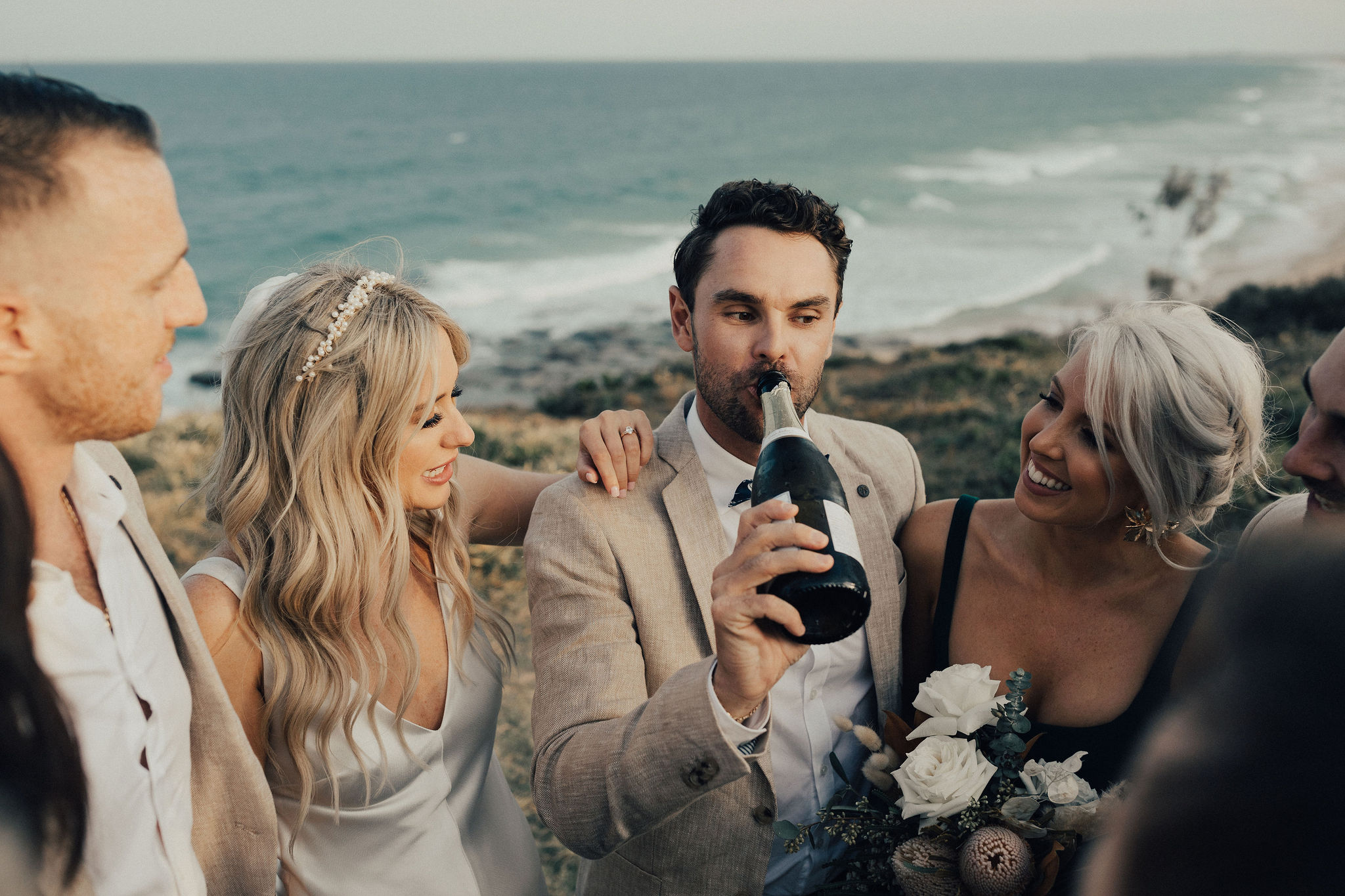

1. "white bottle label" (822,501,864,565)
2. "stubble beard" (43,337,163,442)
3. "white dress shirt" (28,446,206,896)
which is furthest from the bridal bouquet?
"stubble beard" (43,337,163,442)

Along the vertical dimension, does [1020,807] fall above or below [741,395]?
below

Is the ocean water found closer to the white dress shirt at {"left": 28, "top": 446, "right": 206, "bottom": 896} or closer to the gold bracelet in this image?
the white dress shirt at {"left": 28, "top": 446, "right": 206, "bottom": 896}

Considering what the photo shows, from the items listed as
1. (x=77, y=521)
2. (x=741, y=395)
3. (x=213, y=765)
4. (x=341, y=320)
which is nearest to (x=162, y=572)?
(x=77, y=521)

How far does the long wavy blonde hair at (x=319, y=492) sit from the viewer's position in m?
2.49

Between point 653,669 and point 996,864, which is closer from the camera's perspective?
point 996,864

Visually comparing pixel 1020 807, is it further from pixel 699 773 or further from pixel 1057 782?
pixel 699 773

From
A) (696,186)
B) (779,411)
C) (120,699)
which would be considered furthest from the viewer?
(696,186)

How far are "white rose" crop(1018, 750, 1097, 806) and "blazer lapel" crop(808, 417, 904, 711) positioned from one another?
2.02 feet

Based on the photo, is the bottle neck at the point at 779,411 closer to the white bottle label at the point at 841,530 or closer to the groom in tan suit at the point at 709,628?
the groom in tan suit at the point at 709,628

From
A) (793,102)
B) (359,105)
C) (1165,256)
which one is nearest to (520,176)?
(1165,256)

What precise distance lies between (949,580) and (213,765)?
2172 mm

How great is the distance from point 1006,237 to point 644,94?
83.4m

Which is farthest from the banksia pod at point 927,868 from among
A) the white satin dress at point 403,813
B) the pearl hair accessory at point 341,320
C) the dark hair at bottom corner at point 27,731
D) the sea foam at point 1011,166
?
the sea foam at point 1011,166

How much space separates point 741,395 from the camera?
284cm
